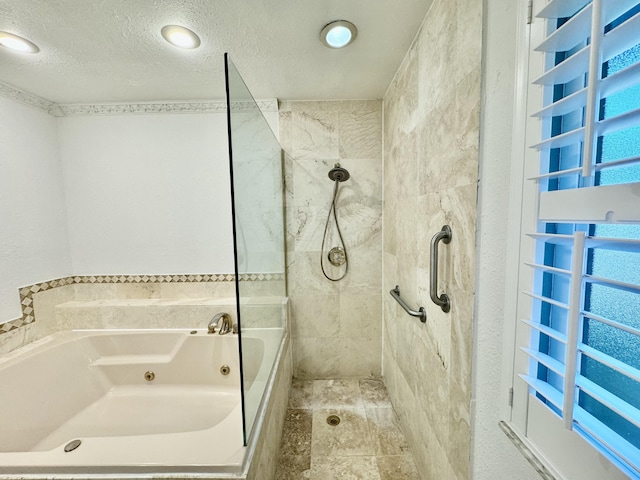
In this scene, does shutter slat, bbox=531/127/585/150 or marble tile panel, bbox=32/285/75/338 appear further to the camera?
marble tile panel, bbox=32/285/75/338

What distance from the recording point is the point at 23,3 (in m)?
1.01

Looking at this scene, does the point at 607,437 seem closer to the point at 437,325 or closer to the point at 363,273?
the point at 437,325

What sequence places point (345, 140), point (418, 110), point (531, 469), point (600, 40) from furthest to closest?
point (345, 140)
point (418, 110)
point (531, 469)
point (600, 40)

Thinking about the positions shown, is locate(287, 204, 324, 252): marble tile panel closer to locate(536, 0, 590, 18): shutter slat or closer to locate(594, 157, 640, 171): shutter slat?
locate(536, 0, 590, 18): shutter slat

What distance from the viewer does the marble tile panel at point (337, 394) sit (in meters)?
1.77

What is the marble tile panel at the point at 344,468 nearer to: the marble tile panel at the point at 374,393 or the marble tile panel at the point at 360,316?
the marble tile panel at the point at 374,393

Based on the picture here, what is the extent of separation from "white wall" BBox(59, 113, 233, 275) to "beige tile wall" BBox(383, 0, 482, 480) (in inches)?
54.5

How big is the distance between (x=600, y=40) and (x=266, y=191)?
1330mm

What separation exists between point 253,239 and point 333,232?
0.92m

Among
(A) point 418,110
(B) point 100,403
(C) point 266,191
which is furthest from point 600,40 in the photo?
(B) point 100,403

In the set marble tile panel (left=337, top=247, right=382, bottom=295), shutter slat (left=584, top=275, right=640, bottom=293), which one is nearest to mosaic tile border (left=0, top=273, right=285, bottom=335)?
marble tile panel (left=337, top=247, right=382, bottom=295)

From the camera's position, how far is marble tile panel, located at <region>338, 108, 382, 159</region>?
192cm

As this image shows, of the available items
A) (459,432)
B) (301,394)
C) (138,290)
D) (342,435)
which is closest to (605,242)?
(459,432)

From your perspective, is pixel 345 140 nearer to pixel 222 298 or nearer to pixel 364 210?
pixel 364 210
